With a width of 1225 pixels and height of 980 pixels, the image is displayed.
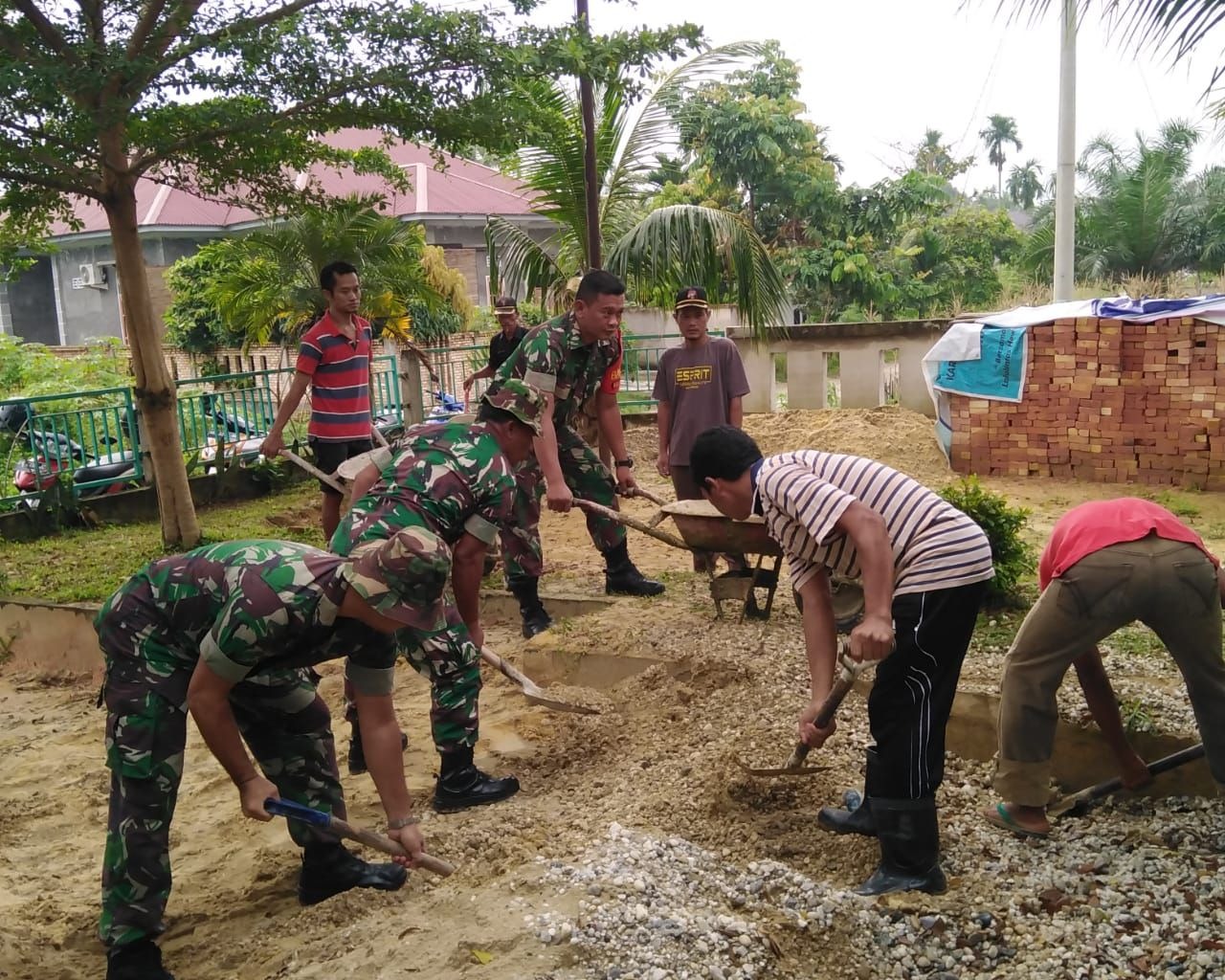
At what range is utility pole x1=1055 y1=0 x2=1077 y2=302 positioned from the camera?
1130 centimetres

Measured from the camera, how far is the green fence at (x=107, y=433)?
9.16 metres

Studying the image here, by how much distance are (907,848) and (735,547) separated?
2.05 m

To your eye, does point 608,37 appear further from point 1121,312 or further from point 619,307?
point 1121,312

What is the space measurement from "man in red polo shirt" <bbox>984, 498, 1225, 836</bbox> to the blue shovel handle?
6.91 feet

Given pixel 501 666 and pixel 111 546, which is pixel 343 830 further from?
pixel 111 546

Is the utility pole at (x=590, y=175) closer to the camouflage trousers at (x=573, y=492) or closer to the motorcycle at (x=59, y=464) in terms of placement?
the camouflage trousers at (x=573, y=492)

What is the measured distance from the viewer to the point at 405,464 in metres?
3.79

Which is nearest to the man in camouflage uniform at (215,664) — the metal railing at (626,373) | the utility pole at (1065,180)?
the metal railing at (626,373)

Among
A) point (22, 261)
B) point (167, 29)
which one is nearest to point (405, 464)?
point (167, 29)

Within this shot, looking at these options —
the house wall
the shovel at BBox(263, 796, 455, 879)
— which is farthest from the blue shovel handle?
the house wall

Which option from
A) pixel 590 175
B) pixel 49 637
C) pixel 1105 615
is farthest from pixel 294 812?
pixel 590 175

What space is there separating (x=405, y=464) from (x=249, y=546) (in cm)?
75

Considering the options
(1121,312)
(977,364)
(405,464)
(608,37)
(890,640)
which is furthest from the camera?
(977,364)

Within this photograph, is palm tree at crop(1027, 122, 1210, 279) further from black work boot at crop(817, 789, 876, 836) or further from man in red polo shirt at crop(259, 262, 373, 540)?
black work boot at crop(817, 789, 876, 836)
